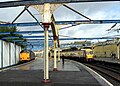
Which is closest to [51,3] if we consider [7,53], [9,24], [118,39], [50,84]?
[50,84]

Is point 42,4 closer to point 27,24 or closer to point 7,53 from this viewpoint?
point 27,24

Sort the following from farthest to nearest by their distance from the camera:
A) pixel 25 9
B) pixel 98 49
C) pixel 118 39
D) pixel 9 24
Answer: pixel 98 49 → pixel 118 39 → pixel 9 24 → pixel 25 9

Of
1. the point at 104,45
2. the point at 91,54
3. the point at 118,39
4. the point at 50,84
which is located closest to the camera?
the point at 50,84

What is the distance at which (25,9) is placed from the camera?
1909 centimetres

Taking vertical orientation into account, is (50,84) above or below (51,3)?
below

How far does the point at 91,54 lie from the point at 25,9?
1594 inches

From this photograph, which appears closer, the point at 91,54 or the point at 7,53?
the point at 7,53

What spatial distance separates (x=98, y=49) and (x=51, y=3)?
70.1 metres

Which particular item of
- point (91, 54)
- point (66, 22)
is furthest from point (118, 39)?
point (66, 22)

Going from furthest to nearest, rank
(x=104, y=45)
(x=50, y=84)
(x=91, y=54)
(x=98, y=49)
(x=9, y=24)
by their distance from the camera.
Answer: (x=98, y=49) → (x=104, y=45) → (x=91, y=54) → (x=9, y=24) → (x=50, y=84)

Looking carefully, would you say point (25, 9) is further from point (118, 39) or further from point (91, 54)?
point (118, 39)

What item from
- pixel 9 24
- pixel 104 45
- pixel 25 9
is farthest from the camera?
pixel 104 45

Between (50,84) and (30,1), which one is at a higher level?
(30,1)

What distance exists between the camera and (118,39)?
6462 cm
